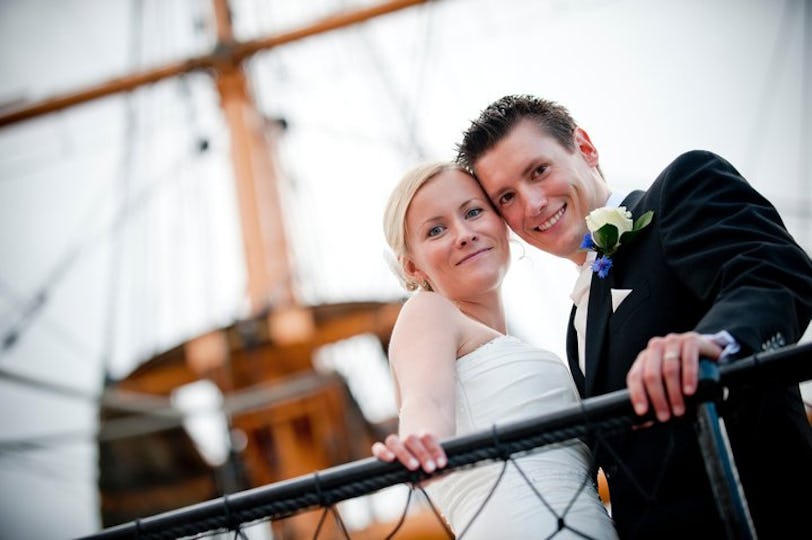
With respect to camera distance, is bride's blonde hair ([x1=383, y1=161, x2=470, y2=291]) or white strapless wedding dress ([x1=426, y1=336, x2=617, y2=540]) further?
bride's blonde hair ([x1=383, y1=161, x2=470, y2=291])

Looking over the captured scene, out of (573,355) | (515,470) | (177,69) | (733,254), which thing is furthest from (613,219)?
(177,69)

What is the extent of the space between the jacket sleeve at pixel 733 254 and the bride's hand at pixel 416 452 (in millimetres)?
445

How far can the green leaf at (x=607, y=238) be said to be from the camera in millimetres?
1621

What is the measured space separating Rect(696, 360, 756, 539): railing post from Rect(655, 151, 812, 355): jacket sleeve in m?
0.09

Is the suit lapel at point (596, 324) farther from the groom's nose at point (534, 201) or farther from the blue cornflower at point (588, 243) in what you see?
the groom's nose at point (534, 201)

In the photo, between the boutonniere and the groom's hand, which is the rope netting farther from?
the boutonniere

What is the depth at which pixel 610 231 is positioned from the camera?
63.7 inches

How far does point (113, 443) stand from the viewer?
25.9 ft

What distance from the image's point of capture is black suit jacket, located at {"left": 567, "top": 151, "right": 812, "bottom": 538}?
1.29 meters

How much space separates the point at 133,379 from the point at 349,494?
5.65 metres

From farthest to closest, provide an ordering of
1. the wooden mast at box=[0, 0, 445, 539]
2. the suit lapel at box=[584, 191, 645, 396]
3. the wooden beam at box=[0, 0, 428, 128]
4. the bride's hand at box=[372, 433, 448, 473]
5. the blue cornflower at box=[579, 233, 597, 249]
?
the wooden beam at box=[0, 0, 428, 128] → the wooden mast at box=[0, 0, 445, 539] → the blue cornflower at box=[579, 233, 597, 249] → the suit lapel at box=[584, 191, 645, 396] → the bride's hand at box=[372, 433, 448, 473]

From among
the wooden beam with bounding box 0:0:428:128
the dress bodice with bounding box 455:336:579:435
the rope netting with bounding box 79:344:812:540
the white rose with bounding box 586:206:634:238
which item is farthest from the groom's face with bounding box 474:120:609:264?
the wooden beam with bounding box 0:0:428:128

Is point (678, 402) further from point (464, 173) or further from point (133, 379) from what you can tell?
point (133, 379)

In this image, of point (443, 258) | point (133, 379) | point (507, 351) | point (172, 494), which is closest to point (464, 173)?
point (443, 258)
